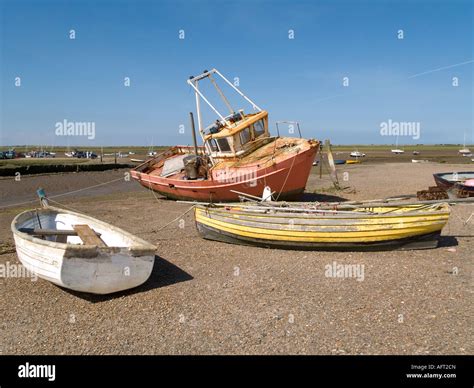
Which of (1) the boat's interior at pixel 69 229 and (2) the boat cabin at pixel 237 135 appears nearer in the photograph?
(1) the boat's interior at pixel 69 229

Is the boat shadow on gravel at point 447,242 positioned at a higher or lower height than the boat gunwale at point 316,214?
lower

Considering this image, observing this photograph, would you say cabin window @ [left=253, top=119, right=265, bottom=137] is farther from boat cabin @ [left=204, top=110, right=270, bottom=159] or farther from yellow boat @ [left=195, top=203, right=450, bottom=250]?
yellow boat @ [left=195, top=203, right=450, bottom=250]

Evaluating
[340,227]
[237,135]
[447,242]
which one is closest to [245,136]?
[237,135]

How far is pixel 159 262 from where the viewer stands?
11.4 metres

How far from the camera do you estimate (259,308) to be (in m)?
8.31

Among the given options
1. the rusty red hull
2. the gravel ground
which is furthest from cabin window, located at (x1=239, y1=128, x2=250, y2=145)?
the gravel ground

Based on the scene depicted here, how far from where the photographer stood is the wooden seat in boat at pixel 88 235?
1024 cm

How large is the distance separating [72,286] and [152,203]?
16001 mm

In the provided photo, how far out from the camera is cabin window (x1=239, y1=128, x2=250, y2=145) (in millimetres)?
20875

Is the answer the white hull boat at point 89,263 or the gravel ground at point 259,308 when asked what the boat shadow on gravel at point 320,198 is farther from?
the white hull boat at point 89,263

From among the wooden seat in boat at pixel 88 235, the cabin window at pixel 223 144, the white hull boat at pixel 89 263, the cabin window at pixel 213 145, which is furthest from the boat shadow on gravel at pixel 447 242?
the cabin window at pixel 213 145

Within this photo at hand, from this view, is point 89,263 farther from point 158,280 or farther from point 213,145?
point 213,145

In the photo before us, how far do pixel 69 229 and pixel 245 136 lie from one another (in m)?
11.1

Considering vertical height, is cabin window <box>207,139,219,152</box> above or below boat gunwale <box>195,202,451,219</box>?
above
